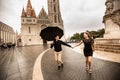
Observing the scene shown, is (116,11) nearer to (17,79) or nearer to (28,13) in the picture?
(17,79)

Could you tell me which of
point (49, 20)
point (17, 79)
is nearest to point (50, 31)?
point (17, 79)

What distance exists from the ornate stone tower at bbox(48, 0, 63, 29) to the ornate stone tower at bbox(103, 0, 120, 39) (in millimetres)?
57277

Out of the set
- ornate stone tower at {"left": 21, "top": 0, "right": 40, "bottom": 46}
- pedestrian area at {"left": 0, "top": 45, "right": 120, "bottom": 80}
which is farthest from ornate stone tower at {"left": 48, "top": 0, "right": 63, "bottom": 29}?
pedestrian area at {"left": 0, "top": 45, "right": 120, "bottom": 80}

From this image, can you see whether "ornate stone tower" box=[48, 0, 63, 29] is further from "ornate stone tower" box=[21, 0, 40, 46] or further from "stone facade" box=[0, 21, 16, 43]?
"stone facade" box=[0, 21, 16, 43]

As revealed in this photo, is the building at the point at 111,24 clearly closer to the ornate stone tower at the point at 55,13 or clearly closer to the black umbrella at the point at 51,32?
the black umbrella at the point at 51,32

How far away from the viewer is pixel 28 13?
68.1m

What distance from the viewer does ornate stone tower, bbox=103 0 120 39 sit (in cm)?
1343

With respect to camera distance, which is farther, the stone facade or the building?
the stone facade

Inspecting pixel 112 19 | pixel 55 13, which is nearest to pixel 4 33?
pixel 55 13

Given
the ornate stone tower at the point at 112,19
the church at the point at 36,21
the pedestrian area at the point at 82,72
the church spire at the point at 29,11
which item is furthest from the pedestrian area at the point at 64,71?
the church spire at the point at 29,11

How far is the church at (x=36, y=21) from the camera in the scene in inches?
2537

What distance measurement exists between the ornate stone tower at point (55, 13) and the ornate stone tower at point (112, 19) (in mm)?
57277

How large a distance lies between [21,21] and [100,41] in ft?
183

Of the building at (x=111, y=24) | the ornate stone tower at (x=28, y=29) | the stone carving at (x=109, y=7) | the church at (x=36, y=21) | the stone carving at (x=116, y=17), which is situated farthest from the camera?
the church at (x=36, y=21)
